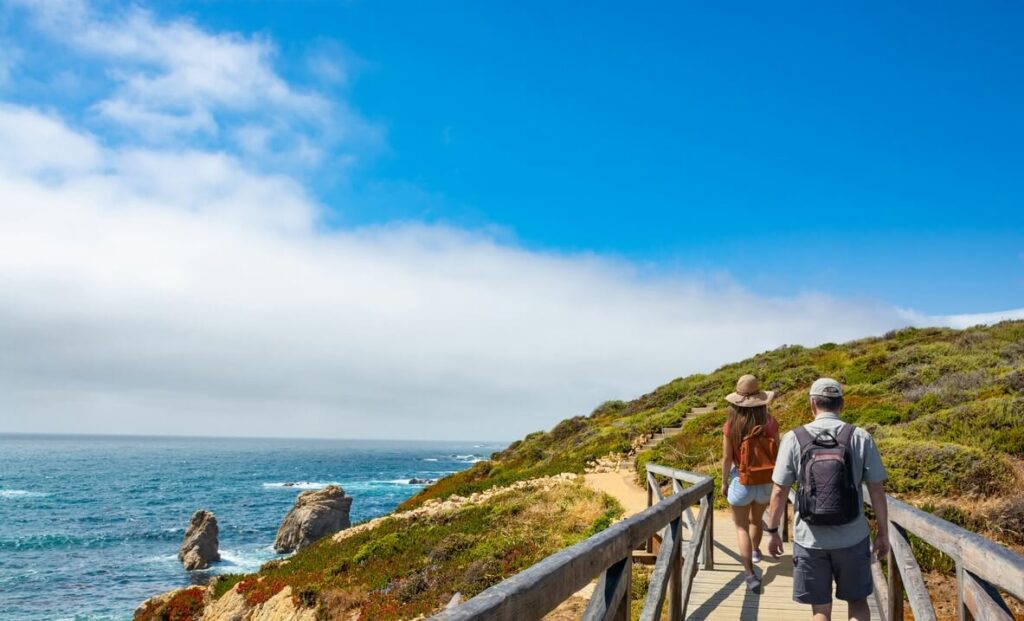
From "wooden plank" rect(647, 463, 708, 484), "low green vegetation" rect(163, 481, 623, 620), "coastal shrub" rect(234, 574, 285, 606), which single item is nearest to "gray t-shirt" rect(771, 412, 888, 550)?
"wooden plank" rect(647, 463, 708, 484)

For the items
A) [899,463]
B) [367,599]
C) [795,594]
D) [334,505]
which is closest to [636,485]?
[899,463]

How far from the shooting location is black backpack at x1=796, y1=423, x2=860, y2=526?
434 cm

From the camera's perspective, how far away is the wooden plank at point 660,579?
195 inches

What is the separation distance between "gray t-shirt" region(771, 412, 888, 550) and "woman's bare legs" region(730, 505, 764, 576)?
2.14 meters

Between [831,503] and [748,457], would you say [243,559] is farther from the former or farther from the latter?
[831,503]

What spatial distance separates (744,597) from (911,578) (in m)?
2.59

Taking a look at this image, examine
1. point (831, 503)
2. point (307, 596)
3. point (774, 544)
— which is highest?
point (831, 503)

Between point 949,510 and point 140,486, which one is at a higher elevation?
point 949,510

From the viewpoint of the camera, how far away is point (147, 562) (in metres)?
33.5

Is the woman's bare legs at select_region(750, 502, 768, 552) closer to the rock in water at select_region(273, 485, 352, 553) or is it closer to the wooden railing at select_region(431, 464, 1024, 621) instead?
the wooden railing at select_region(431, 464, 1024, 621)

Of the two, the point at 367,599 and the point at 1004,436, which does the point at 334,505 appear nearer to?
the point at 367,599

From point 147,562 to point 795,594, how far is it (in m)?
36.6

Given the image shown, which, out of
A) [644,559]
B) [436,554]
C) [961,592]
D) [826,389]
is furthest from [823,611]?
[436,554]

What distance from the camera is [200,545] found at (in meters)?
32.5
